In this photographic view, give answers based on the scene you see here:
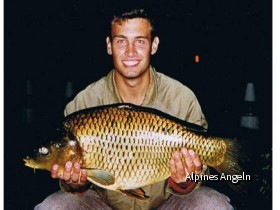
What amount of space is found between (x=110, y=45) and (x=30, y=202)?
4.61 ft

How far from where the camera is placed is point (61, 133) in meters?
1.86

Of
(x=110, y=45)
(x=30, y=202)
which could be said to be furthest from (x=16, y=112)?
(x=110, y=45)

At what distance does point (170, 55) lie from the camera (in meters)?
7.10

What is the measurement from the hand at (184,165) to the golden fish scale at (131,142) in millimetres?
27

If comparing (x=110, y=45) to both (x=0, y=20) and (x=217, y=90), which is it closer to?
(x=0, y=20)

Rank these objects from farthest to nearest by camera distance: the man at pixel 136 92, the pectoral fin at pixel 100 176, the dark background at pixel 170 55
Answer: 1. the dark background at pixel 170 55
2. the man at pixel 136 92
3. the pectoral fin at pixel 100 176

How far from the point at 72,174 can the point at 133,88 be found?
59 centimetres

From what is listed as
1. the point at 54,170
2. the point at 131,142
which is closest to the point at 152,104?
the point at 131,142

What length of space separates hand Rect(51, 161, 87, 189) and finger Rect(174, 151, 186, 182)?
0.44 m

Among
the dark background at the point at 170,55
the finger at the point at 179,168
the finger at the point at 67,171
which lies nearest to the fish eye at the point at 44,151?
the finger at the point at 67,171

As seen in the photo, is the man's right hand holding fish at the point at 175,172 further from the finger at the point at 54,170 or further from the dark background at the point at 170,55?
the dark background at the point at 170,55

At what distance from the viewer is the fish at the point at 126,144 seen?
1.82 m

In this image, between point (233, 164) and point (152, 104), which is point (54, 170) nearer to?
point (152, 104)

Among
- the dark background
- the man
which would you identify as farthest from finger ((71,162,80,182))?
the dark background
